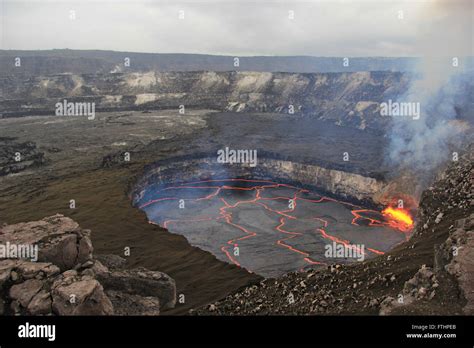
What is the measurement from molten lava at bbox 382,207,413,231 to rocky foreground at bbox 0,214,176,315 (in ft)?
84.6

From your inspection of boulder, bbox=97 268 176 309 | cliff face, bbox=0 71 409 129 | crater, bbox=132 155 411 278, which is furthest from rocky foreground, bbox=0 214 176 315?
cliff face, bbox=0 71 409 129

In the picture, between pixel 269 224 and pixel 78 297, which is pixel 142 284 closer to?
pixel 78 297

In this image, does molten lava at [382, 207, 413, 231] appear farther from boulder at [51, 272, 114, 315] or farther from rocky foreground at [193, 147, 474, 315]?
boulder at [51, 272, 114, 315]

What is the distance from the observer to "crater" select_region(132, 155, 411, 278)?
1314 inches

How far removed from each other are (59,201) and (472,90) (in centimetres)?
5945

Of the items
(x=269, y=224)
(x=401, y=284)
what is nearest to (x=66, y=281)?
(x=401, y=284)

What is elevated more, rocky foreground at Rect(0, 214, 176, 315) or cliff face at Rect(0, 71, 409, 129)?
cliff face at Rect(0, 71, 409, 129)

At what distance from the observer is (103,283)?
1900 centimetres

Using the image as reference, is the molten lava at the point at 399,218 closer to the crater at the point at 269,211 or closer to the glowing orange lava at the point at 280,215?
the glowing orange lava at the point at 280,215

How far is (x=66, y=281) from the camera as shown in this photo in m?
16.2

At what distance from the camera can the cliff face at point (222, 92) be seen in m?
90.3

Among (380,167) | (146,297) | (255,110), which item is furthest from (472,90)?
(146,297)

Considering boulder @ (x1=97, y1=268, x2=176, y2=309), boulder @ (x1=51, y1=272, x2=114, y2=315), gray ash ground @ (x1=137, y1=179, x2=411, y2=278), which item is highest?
boulder @ (x1=51, y1=272, x2=114, y2=315)

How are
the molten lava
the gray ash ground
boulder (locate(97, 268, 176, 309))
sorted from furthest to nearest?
the molten lava, the gray ash ground, boulder (locate(97, 268, 176, 309))
